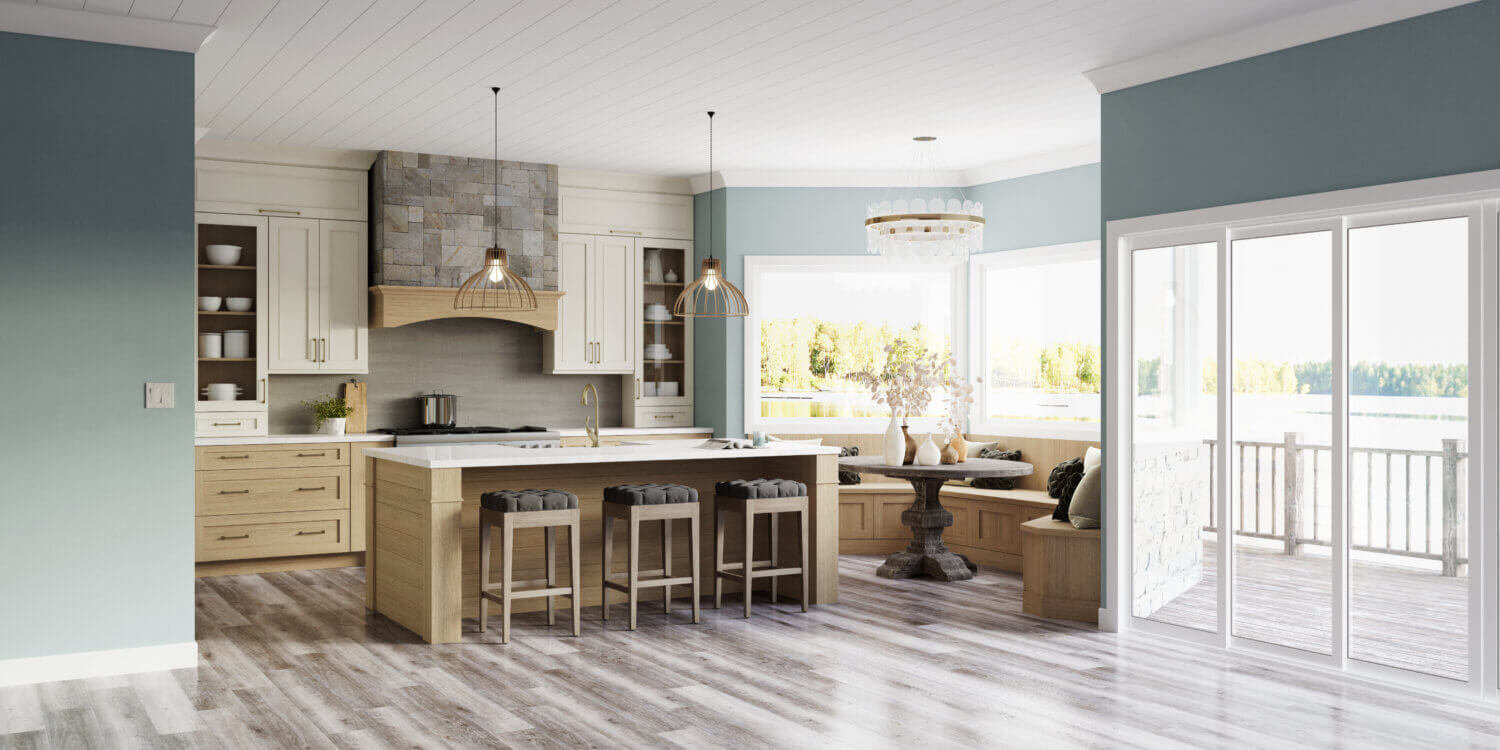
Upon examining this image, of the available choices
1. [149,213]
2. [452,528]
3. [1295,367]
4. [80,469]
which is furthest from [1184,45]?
[80,469]

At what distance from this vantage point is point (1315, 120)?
15.7 ft

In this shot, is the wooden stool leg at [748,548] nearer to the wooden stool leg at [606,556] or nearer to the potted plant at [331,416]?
the wooden stool leg at [606,556]

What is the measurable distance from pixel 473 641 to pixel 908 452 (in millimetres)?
2936

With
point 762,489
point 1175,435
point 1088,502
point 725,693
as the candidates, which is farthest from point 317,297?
point 1175,435

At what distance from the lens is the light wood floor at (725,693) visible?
3994 mm

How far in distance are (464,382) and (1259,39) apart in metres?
5.76

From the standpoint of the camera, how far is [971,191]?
8.61 metres

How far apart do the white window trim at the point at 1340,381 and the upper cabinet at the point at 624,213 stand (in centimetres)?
410

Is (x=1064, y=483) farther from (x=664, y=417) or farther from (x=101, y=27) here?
(x=101, y=27)

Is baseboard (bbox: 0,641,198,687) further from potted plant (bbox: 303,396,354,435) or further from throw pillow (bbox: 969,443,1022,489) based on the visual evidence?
throw pillow (bbox: 969,443,1022,489)

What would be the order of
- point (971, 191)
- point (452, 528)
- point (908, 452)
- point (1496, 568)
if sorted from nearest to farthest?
point (1496, 568)
point (452, 528)
point (908, 452)
point (971, 191)

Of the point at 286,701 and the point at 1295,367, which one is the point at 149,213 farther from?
the point at 1295,367

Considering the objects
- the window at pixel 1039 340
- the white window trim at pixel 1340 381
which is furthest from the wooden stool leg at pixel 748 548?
the window at pixel 1039 340

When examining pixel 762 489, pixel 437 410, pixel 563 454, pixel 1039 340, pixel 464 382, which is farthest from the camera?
pixel 464 382
